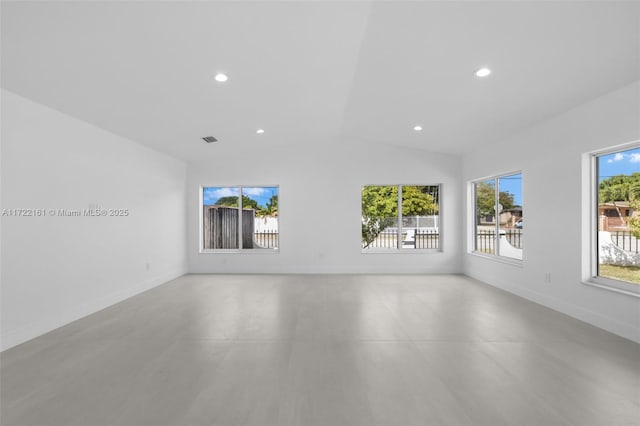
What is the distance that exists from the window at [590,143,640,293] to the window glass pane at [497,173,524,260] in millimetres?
1196

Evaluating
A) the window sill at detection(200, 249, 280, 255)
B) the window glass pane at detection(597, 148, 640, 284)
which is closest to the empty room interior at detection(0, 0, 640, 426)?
the window glass pane at detection(597, 148, 640, 284)

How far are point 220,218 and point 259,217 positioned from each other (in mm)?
918

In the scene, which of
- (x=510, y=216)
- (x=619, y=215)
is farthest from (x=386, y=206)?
(x=619, y=215)

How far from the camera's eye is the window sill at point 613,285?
3.16 m

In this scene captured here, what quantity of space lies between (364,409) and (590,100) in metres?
4.17

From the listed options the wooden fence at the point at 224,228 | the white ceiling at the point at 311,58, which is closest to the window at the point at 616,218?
the white ceiling at the point at 311,58

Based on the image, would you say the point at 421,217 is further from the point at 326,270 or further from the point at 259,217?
the point at 259,217

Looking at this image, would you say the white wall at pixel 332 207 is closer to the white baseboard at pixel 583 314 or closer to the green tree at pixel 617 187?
the white baseboard at pixel 583 314

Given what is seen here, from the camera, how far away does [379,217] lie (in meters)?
6.84

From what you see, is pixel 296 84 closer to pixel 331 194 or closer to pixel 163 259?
pixel 331 194

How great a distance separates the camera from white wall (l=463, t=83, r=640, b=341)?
3170 mm

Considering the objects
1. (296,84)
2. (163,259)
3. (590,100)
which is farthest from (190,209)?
(590,100)

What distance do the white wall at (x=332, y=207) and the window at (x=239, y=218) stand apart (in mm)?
233

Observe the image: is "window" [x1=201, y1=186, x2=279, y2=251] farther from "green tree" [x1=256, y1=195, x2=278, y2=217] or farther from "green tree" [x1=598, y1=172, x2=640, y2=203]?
"green tree" [x1=598, y1=172, x2=640, y2=203]
